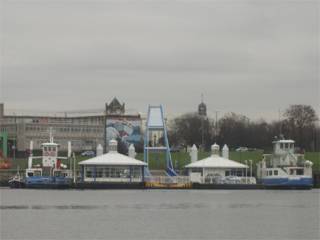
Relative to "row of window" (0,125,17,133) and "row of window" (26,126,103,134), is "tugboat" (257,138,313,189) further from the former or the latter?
"row of window" (0,125,17,133)

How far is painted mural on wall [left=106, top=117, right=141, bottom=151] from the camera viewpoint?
610 feet

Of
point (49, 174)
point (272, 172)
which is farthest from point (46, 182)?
point (272, 172)

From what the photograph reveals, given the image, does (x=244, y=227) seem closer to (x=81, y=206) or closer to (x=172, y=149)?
(x=81, y=206)

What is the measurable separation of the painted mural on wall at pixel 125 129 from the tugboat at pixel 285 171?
265 feet

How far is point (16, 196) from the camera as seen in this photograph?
280 ft

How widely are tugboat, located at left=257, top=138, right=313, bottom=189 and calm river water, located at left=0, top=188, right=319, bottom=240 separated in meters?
10.8

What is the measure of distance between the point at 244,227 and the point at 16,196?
37.4 m

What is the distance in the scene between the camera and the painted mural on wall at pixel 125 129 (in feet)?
610

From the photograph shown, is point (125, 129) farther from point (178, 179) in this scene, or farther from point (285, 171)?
point (285, 171)

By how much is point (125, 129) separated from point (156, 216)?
127674 millimetres

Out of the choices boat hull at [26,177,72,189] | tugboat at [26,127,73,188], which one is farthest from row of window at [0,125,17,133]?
boat hull at [26,177,72,189]

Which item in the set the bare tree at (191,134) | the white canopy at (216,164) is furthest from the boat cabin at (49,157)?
the bare tree at (191,134)

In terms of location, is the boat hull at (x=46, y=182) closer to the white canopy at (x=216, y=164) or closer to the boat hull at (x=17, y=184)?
the boat hull at (x=17, y=184)

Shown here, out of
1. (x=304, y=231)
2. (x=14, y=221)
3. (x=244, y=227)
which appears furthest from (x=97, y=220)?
(x=304, y=231)
